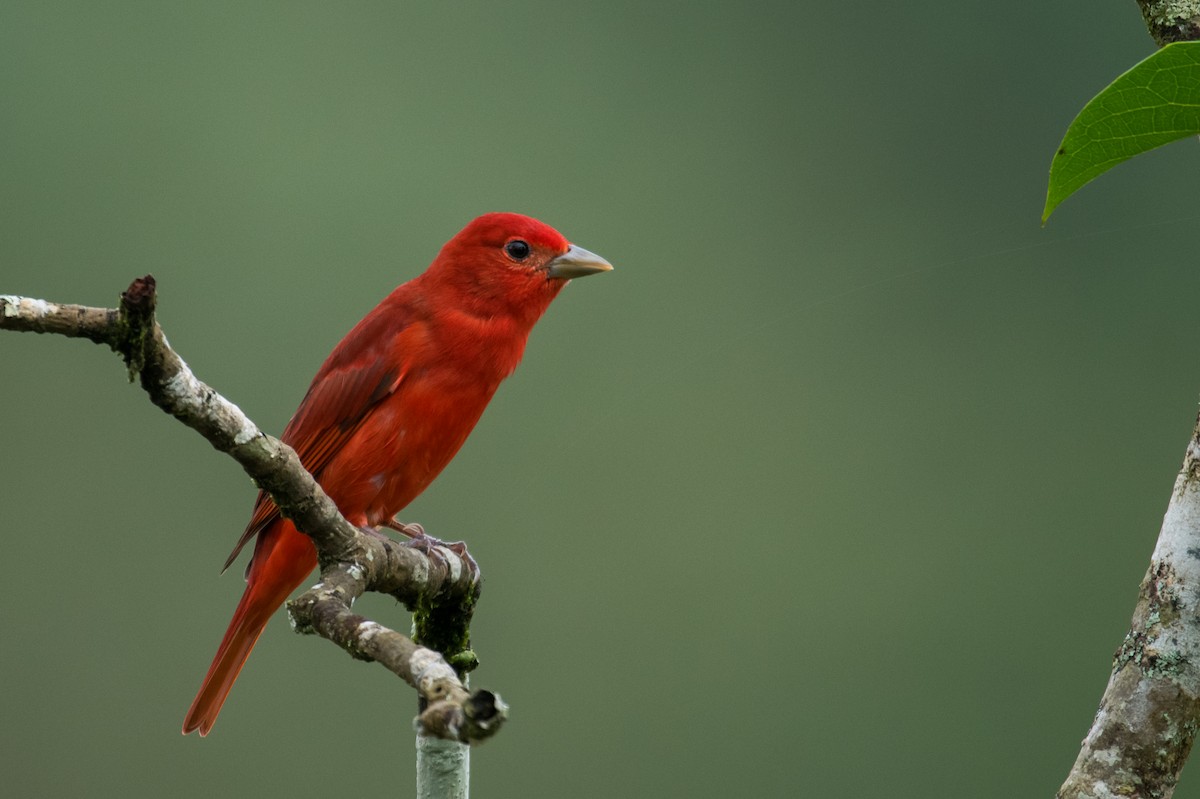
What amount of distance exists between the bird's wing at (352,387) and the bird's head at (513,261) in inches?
6.9

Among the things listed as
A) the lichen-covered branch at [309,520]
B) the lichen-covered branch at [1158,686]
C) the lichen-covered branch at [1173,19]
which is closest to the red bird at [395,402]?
the lichen-covered branch at [309,520]

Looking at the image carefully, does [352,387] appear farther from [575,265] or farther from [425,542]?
[575,265]

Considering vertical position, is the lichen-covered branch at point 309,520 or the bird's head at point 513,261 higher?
the bird's head at point 513,261

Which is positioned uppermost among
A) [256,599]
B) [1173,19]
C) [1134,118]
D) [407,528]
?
[1173,19]

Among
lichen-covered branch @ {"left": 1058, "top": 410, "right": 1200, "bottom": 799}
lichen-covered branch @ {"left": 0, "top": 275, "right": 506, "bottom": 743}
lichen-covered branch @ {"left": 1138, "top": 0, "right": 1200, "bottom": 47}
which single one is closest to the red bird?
lichen-covered branch @ {"left": 0, "top": 275, "right": 506, "bottom": 743}

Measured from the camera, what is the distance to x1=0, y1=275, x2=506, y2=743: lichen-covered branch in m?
1.30

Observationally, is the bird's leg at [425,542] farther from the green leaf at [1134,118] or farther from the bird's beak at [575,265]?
the green leaf at [1134,118]

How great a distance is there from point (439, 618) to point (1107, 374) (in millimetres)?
5467

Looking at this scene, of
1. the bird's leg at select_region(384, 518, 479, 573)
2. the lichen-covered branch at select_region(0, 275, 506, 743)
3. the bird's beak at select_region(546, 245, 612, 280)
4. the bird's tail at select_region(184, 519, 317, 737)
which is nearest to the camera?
the lichen-covered branch at select_region(0, 275, 506, 743)

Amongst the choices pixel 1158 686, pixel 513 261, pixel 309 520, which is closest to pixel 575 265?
pixel 513 261

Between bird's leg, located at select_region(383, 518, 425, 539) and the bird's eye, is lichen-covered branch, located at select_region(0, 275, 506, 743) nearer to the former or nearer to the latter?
bird's leg, located at select_region(383, 518, 425, 539)

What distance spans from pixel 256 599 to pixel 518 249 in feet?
3.31

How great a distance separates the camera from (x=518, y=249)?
136 inches

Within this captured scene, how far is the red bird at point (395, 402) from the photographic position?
3.20 metres
